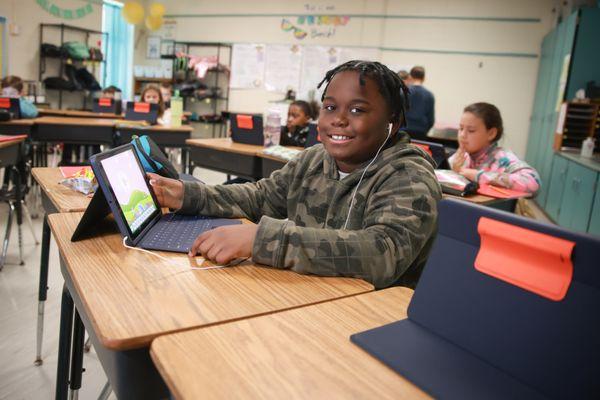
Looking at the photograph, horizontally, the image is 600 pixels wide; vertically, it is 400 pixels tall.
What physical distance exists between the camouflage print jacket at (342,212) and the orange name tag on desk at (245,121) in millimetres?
2172

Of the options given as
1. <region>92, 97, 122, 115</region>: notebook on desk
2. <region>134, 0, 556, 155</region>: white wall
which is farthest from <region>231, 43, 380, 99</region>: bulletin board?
<region>92, 97, 122, 115</region>: notebook on desk

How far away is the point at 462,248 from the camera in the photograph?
65cm

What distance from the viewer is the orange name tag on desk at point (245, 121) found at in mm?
3498

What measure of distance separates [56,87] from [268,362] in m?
8.02

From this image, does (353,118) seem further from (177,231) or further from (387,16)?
(387,16)

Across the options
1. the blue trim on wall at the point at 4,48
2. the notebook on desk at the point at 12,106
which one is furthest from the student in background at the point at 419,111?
the blue trim on wall at the point at 4,48

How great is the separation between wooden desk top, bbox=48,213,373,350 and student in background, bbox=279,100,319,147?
258cm

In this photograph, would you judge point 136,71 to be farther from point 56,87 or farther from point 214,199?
point 214,199

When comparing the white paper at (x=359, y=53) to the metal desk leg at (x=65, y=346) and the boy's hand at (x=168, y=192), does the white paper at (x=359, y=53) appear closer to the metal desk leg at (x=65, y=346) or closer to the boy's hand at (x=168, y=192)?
the boy's hand at (x=168, y=192)

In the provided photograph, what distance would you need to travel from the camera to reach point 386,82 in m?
1.16

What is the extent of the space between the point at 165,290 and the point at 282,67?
728cm

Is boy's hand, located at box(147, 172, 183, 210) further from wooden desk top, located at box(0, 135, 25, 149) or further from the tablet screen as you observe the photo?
wooden desk top, located at box(0, 135, 25, 149)

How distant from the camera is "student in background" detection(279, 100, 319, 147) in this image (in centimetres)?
355

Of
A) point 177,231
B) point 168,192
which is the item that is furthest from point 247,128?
point 177,231
